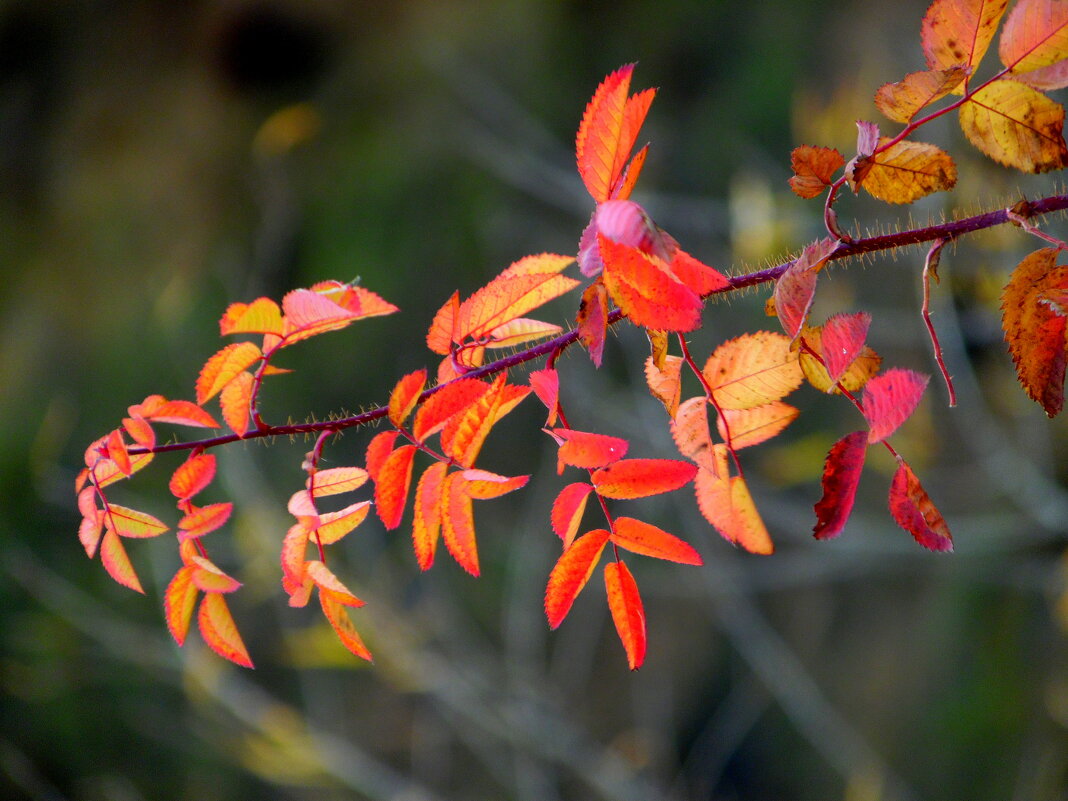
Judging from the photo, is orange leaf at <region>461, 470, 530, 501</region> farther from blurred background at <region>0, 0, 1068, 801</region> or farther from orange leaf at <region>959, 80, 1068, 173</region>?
blurred background at <region>0, 0, 1068, 801</region>

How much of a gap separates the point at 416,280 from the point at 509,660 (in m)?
0.66

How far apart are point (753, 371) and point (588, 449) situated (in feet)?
0.26

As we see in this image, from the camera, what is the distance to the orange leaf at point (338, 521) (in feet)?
1.26

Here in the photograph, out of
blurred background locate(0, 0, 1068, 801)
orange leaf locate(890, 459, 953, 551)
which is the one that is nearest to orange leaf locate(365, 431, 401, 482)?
orange leaf locate(890, 459, 953, 551)

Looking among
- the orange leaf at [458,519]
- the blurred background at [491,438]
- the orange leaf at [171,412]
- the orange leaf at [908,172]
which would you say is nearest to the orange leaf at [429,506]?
the orange leaf at [458,519]

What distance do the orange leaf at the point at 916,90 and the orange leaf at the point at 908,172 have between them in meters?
0.01

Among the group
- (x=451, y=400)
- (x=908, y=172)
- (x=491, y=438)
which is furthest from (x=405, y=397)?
(x=491, y=438)

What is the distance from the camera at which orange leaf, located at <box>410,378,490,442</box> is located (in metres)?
0.35

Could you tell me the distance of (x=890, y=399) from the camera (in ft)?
1.04

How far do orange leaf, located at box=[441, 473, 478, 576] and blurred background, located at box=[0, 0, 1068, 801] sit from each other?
3.02 feet

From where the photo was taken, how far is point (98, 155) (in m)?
1.76

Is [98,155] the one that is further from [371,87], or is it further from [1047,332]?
[1047,332]

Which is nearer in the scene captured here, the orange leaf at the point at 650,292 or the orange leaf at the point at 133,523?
the orange leaf at the point at 650,292

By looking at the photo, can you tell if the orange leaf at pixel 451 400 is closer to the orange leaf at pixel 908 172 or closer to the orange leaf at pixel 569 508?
the orange leaf at pixel 569 508
